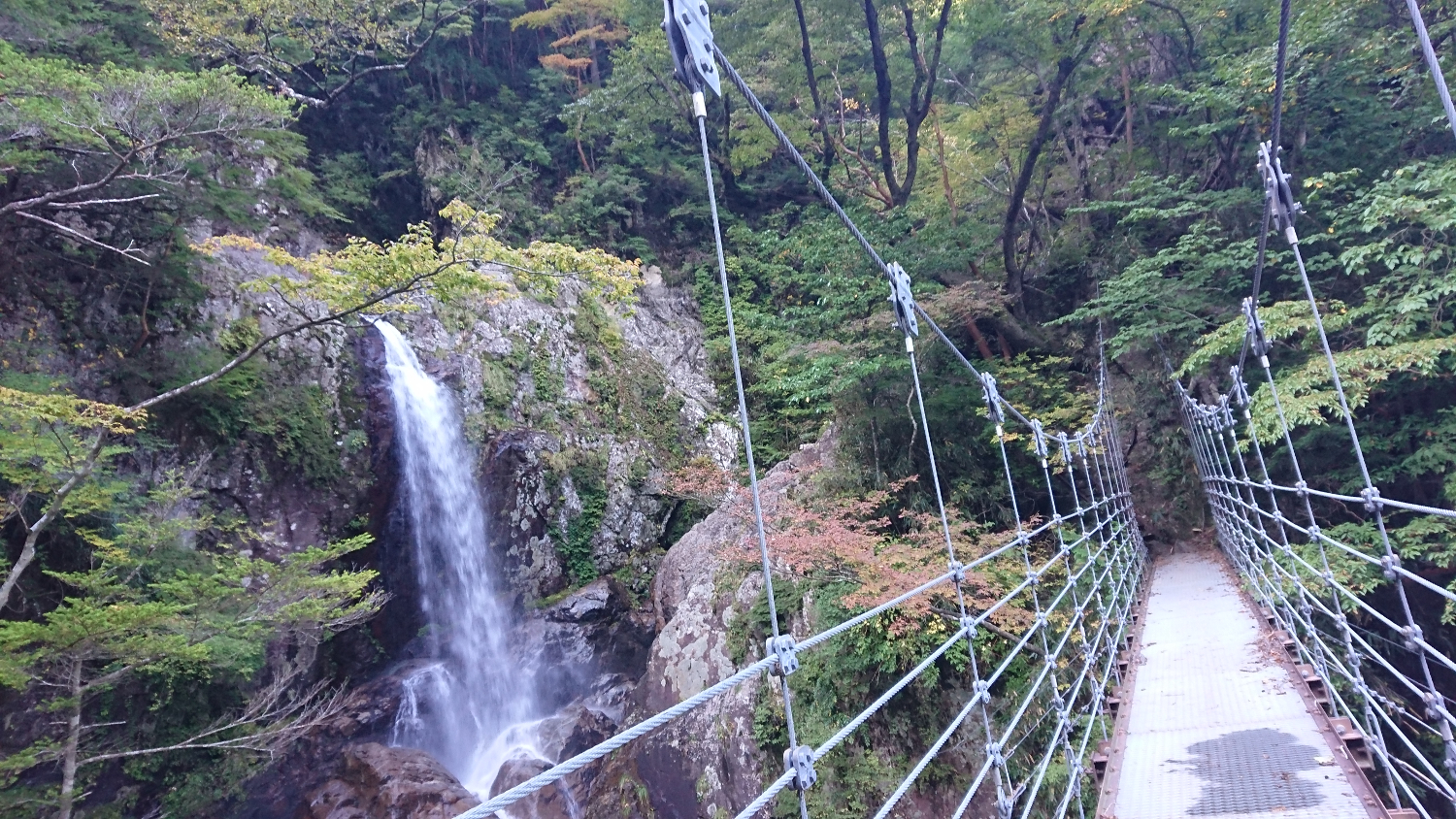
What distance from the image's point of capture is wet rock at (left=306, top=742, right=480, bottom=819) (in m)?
4.73

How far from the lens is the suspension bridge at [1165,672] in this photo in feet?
4.66

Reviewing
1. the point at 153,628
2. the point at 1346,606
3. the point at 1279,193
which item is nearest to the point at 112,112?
the point at 153,628

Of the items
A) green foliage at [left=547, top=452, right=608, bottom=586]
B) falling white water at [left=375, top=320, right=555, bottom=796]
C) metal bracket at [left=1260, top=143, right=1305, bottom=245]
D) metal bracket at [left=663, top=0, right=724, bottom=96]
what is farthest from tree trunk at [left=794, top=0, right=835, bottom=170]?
metal bracket at [left=663, top=0, right=724, bottom=96]

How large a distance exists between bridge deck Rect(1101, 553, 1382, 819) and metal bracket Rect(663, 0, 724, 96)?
2.34 meters

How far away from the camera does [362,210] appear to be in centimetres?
989

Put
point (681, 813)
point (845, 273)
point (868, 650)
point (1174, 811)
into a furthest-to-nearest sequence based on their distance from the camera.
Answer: point (845, 273) < point (681, 813) < point (868, 650) < point (1174, 811)

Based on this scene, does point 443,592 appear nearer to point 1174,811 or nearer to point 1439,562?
point 1174,811

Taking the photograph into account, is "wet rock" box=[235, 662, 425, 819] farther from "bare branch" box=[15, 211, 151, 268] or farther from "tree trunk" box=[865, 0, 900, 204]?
"tree trunk" box=[865, 0, 900, 204]

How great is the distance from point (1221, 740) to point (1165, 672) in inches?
36.2

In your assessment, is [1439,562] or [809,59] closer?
[1439,562]

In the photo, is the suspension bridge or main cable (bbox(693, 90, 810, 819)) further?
the suspension bridge

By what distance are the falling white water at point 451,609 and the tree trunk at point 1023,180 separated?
236 inches

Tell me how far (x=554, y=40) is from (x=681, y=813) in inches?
482

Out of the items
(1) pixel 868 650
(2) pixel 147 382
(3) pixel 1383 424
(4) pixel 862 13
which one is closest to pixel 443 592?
(2) pixel 147 382
